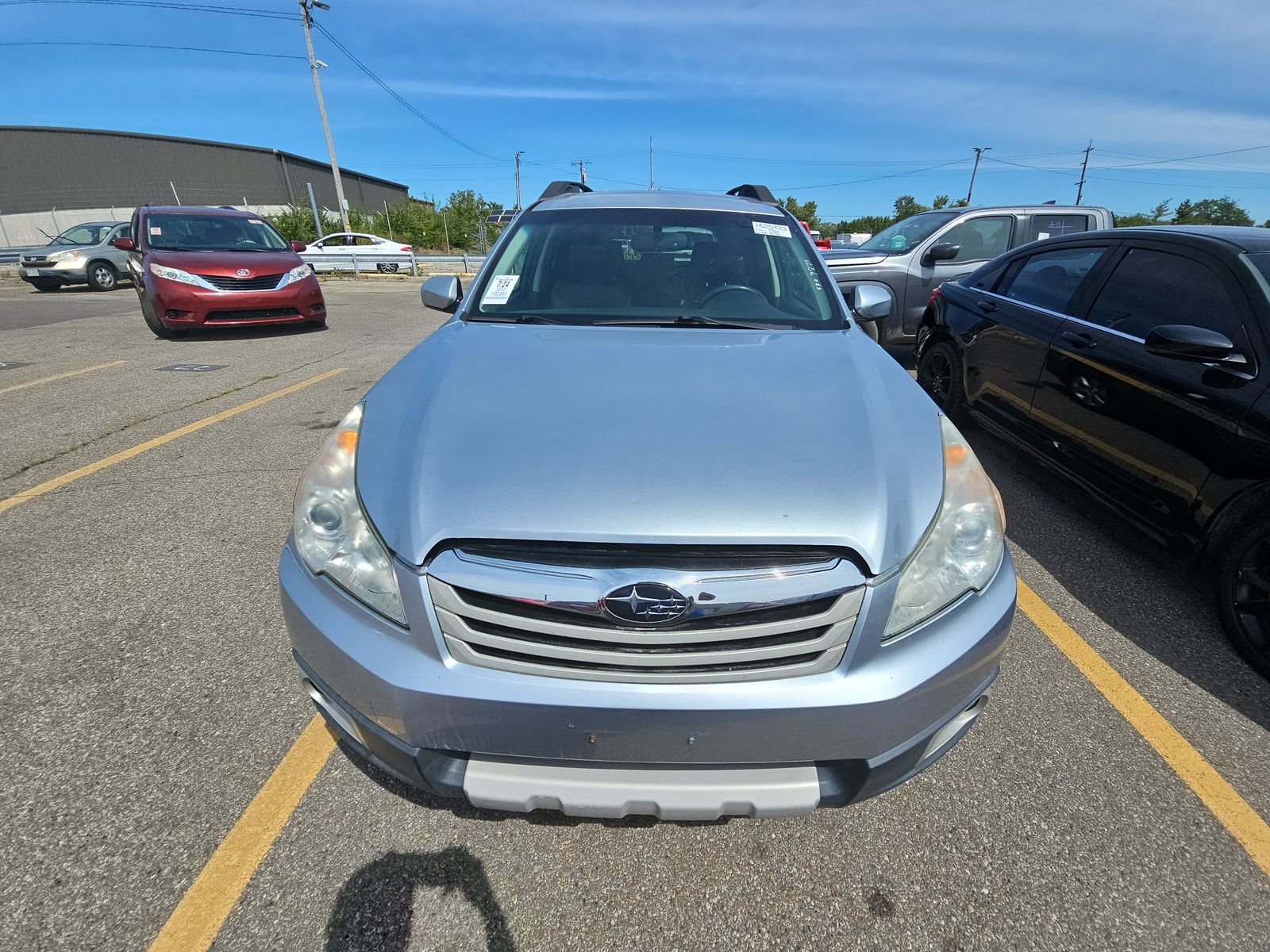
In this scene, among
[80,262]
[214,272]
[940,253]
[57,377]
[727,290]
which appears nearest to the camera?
[727,290]

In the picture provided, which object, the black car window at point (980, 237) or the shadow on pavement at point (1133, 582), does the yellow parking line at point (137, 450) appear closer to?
the shadow on pavement at point (1133, 582)

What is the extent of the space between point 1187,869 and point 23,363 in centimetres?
1027

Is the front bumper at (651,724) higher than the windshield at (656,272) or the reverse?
the reverse

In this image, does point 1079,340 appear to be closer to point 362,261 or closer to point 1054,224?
point 1054,224

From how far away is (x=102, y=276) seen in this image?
50.7 ft

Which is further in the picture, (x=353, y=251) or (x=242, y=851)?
(x=353, y=251)

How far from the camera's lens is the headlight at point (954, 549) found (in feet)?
4.70

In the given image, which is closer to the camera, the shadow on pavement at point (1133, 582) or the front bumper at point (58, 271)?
the shadow on pavement at point (1133, 582)

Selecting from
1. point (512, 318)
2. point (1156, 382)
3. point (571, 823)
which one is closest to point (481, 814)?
point (571, 823)

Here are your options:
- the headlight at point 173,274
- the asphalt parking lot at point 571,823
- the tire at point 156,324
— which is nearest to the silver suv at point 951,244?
the asphalt parking lot at point 571,823

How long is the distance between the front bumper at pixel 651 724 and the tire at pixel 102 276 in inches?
756

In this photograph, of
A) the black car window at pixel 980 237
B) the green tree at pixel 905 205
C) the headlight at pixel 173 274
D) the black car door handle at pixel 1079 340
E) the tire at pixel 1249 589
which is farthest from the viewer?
the green tree at pixel 905 205

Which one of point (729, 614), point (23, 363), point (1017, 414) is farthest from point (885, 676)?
point (23, 363)

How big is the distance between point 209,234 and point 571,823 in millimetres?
10043
